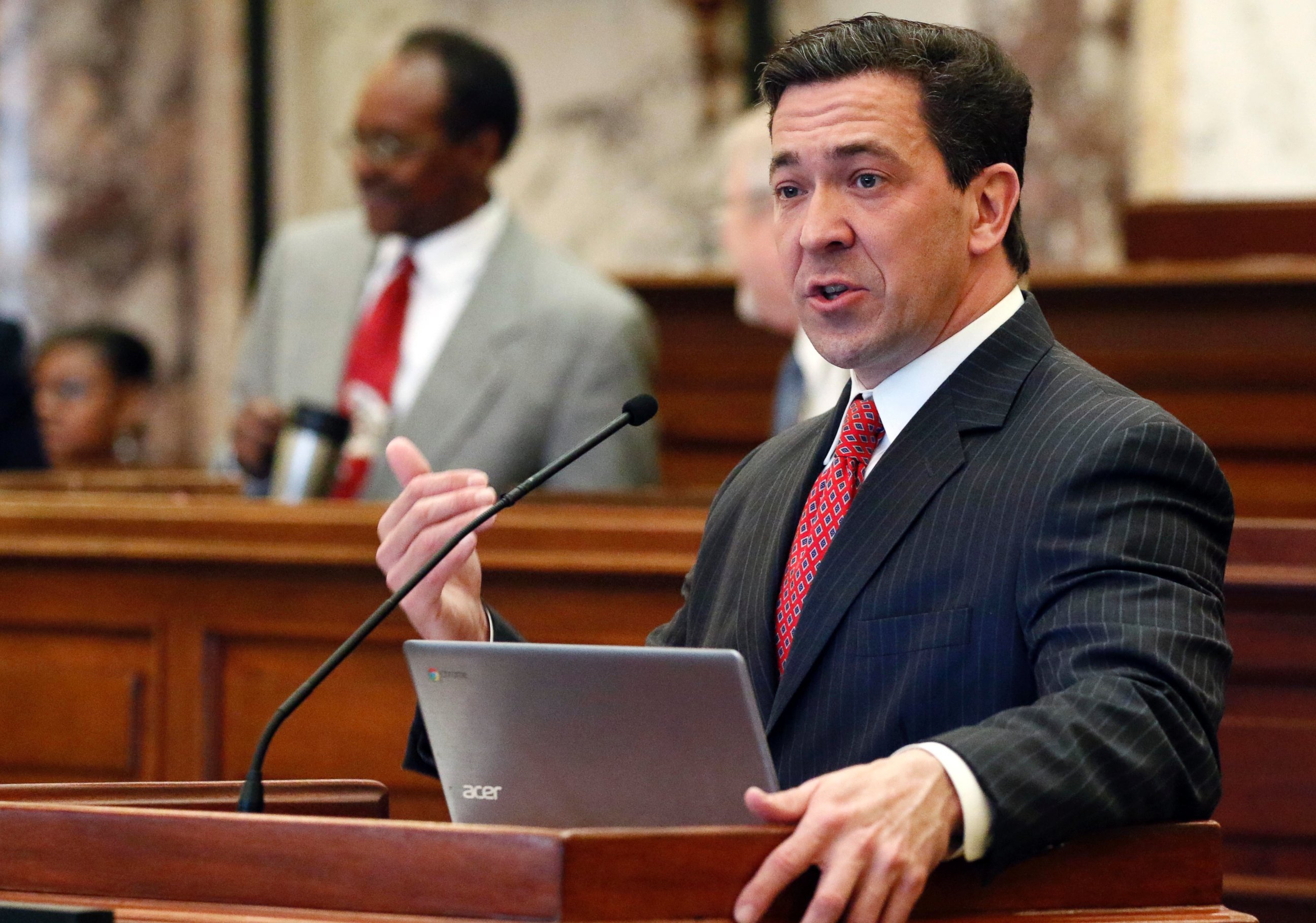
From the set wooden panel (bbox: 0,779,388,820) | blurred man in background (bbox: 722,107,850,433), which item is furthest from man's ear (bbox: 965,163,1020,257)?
blurred man in background (bbox: 722,107,850,433)

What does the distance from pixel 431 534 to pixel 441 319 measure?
2.33 m

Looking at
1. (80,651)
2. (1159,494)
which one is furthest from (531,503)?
(1159,494)

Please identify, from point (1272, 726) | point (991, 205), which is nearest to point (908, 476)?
point (991, 205)

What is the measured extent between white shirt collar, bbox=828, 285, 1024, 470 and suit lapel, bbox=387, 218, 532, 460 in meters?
2.06

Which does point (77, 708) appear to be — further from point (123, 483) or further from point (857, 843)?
point (857, 843)

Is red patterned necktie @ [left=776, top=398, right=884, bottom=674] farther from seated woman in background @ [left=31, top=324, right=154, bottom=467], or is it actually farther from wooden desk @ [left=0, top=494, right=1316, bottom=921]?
seated woman in background @ [left=31, top=324, right=154, bottom=467]

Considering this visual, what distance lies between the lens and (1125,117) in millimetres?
5645

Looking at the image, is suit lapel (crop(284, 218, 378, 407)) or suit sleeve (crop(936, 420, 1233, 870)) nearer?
suit sleeve (crop(936, 420, 1233, 870))

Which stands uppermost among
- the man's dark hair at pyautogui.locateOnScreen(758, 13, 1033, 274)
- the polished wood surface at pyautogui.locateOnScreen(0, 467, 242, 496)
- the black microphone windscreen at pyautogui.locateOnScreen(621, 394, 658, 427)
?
the man's dark hair at pyautogui.locateOnScreen(758, 13, 1033, 274)

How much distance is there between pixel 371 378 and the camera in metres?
4.04

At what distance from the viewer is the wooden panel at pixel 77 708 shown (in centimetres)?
330

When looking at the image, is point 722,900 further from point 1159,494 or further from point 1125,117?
point 1125,117

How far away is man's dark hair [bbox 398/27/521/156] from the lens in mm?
4191

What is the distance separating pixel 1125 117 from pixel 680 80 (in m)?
1.78
